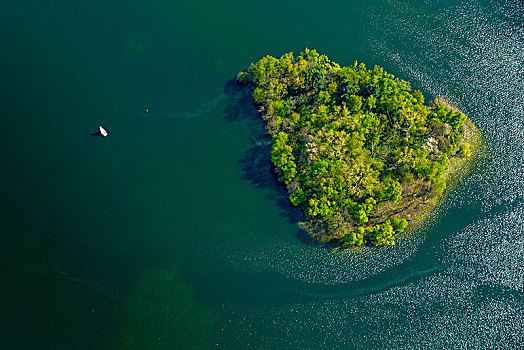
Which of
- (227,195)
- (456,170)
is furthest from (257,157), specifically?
(456,170)

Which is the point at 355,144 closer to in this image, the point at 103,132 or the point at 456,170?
the point at 456,170

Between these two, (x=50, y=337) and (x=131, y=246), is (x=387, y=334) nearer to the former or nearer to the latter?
(x=131, y=246)

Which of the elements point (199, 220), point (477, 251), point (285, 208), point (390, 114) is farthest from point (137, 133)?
point (477, 251)

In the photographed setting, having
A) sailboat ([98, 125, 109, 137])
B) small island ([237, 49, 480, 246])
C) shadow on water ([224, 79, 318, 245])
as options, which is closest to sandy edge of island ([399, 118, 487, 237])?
small island ([237, 49, 480, 246])

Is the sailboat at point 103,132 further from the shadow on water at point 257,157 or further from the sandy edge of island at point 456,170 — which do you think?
the sandy edge of island at point 456,170

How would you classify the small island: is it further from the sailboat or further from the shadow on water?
the sailboat
